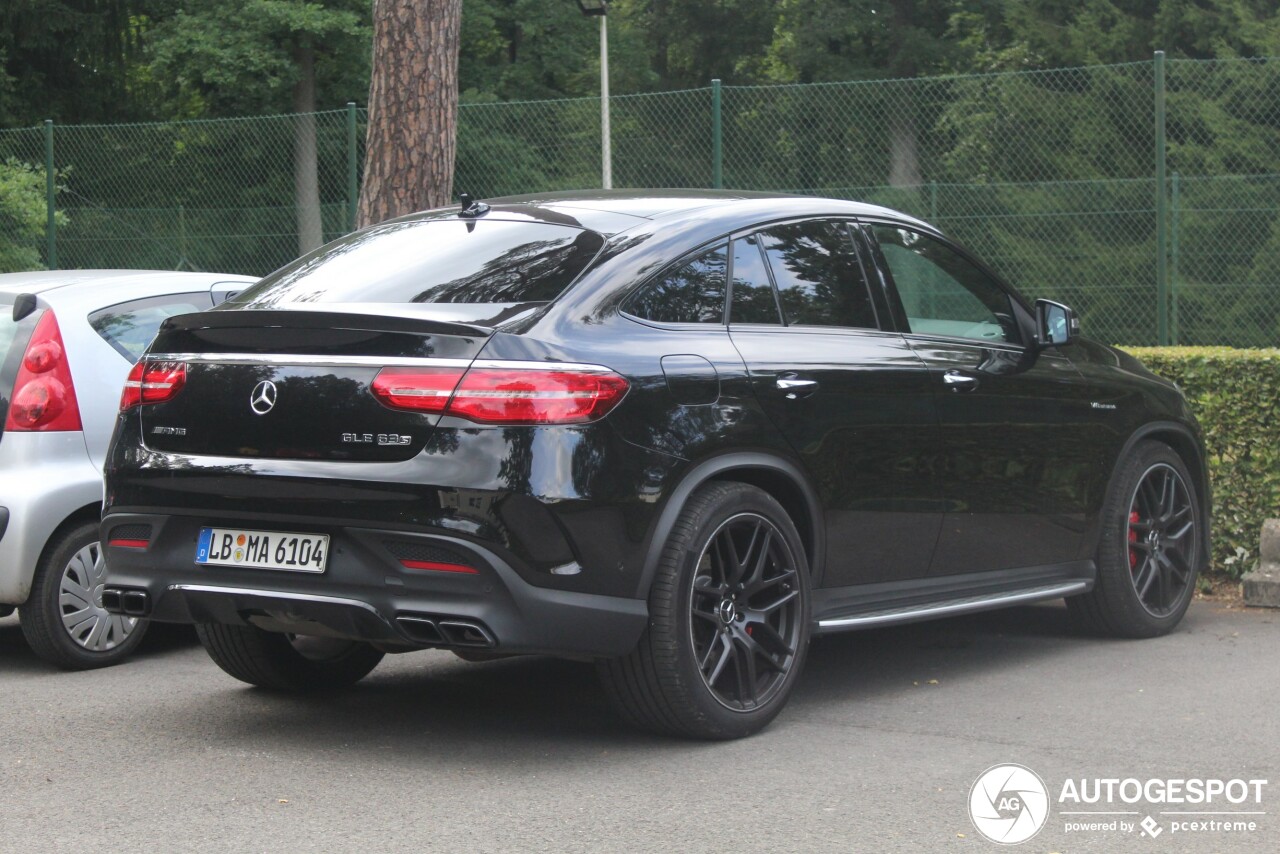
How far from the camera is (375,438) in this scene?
496 cm

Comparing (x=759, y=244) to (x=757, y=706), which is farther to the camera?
(x=759, y=244)

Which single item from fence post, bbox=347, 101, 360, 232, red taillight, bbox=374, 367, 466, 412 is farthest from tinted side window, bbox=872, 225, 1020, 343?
fence post, bbox=347, 101, 360, 232

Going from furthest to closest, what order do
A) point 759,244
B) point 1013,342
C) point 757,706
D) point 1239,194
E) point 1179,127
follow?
point 1179,127 → point 1239,194 → point 1013,342 → point 759,244 → point 757,706

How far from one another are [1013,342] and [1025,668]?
1.27 metres

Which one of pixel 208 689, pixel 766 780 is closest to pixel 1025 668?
pixel 766 780

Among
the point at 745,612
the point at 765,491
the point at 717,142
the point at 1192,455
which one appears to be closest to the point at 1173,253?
the point at 717,142

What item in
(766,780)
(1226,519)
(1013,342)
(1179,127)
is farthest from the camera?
(1179,127)

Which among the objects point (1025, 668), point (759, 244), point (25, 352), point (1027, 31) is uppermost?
point (1027, 31)

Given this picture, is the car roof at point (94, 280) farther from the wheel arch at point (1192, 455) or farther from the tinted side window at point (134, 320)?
the wheel arch at point (1192, 455)

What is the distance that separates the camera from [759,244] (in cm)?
586

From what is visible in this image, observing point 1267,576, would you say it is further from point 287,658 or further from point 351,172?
point 351,172

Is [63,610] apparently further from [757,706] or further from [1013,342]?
[1013,342]

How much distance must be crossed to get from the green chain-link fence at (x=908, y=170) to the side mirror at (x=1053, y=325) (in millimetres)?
6423

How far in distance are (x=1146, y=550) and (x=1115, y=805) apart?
111 inches
